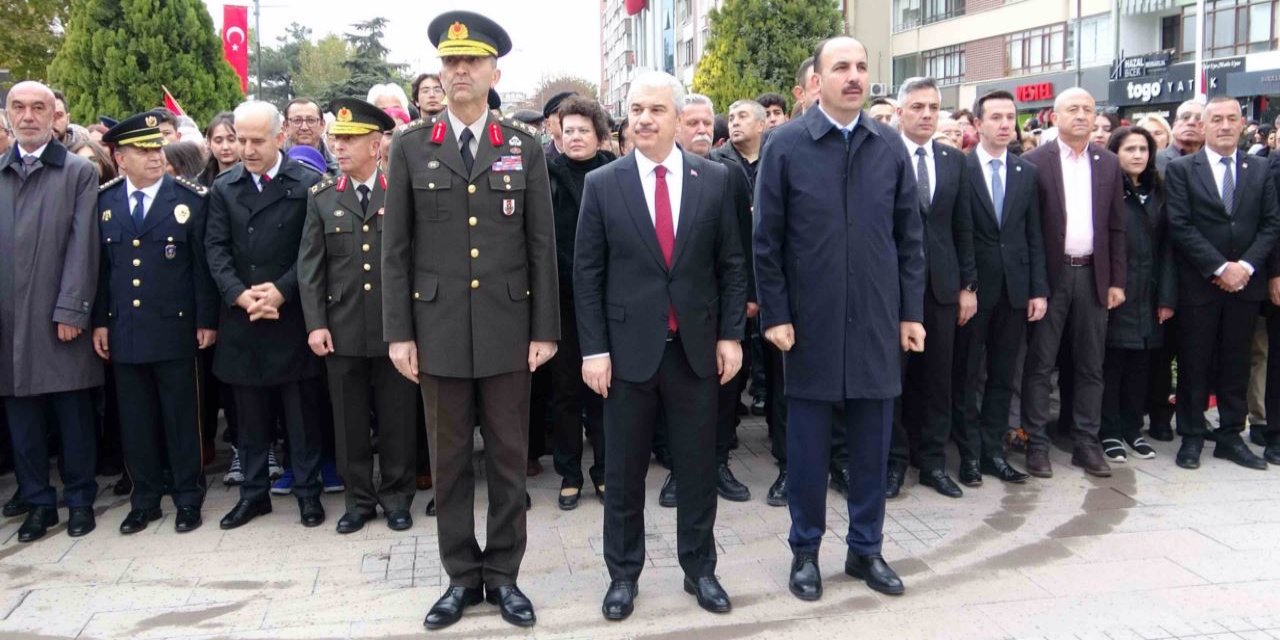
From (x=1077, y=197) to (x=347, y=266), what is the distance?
14.2ft

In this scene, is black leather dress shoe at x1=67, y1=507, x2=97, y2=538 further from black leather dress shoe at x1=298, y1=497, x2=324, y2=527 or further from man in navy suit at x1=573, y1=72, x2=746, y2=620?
man in navy suit at x1=573, y1=72, x2=746, y2=620

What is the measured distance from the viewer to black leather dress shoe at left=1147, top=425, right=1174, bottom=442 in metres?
7.38

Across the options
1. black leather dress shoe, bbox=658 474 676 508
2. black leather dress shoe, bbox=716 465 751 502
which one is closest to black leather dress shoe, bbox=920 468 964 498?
black leather dress shoe, bbox=716 465 751 502

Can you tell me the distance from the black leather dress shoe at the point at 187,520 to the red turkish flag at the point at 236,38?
1383cm

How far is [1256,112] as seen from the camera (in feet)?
96.4

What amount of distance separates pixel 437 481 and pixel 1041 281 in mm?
3887

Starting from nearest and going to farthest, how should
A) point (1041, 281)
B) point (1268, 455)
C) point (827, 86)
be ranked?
point (827, 86), point (1041, 281), point (1268, 455)

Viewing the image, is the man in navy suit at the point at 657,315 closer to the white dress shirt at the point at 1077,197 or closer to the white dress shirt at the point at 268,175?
the white dress shirt at the point at 268,175

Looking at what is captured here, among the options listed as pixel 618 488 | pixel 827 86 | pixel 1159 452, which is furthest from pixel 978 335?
pixel 618 488

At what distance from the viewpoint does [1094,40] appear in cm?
3372

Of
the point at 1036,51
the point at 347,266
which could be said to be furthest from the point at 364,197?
the point at 1036,51

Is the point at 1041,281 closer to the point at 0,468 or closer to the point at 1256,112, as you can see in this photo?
the point at 0,468

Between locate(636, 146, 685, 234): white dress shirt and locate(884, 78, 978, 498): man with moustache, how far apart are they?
1899 millimetres

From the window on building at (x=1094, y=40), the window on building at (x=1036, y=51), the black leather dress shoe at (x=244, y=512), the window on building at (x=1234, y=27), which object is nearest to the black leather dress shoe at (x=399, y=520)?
the black leather dress shoe at (x=244, y=512)
